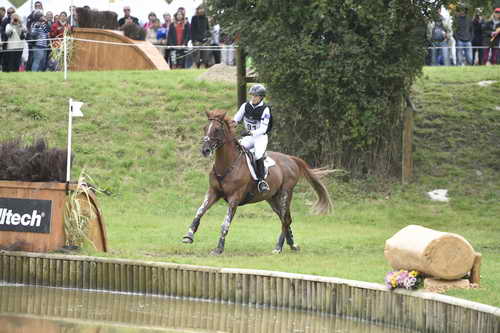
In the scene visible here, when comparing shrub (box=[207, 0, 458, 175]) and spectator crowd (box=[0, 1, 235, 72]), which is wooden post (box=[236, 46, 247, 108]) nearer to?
shrub (box=[207, 0, 458, 175])

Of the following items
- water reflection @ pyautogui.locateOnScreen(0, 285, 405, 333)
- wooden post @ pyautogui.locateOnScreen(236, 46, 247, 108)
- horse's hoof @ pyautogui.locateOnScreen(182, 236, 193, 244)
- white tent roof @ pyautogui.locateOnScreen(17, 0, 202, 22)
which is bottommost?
water reflection @ pyautogui.locateOnScreen(0, 285, 405, 333)

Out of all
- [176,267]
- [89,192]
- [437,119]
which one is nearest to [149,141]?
[437,119]

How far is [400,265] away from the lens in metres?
14.1

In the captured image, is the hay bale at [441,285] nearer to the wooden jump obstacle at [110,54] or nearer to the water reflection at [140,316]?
the water reflection at [140,316]

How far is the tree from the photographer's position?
2342 cm

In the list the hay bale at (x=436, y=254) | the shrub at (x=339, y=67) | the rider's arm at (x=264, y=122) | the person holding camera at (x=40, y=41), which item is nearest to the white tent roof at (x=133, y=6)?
the person holding camera at (x=40, y=41)

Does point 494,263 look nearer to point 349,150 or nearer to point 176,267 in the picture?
point 176,267

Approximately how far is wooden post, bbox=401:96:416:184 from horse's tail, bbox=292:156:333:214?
5370 mm

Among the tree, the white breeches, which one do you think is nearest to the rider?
the white breeches

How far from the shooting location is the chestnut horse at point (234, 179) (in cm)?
1730

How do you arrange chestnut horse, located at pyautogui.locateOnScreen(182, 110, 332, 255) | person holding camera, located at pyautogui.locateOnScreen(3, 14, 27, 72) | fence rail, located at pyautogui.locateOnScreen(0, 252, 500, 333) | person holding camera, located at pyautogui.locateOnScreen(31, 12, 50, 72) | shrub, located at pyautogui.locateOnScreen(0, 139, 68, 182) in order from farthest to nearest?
person holding camera, located at pyautogui.locateOnScreen(3, 14, 27, 72)
person holding camera, located at pyautogui.locateOnScreen(31, 12, 50, 72)
chestnut horse, located at pyautogui.locateOnScreen(182, 110, 332, 255)
shrub, located at pyautogui.locateOnScreen(0, 139, 68, 182)
fence rail, located at pyautogui.locateOnScreen(0, 252, 500, 333)

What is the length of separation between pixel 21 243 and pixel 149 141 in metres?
9.71

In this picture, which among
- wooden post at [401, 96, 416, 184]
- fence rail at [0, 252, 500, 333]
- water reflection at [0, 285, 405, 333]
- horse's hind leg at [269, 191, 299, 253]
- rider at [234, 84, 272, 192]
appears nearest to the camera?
fence rail at [0, 252, 500, 333]

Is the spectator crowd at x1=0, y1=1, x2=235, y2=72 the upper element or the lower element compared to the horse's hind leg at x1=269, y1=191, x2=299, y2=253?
upper
